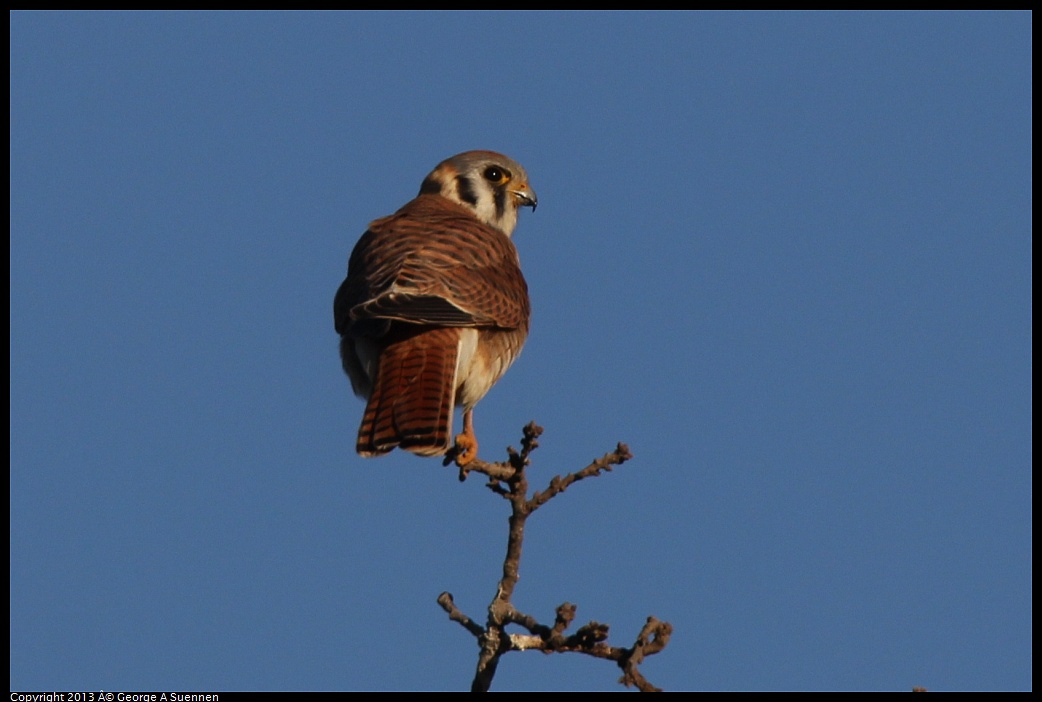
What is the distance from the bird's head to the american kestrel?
0.29 metres

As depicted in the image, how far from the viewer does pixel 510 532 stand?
3152 mm

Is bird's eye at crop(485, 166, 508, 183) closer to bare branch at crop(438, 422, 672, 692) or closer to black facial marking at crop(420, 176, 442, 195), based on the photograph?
black facial marking at crop(420, 176, 442, 195)

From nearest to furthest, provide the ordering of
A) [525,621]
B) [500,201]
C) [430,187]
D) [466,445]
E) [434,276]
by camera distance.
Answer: [525,621]
[466,445]
[434,276]
[500,201]
[430,187]

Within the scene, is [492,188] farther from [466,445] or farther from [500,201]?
[466,445]

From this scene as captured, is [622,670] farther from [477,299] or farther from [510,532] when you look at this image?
[477,299]

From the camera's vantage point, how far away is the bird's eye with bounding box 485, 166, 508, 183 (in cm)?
570

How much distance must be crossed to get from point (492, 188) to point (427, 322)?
1807 mm

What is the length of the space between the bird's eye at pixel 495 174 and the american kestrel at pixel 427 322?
0.37 meters

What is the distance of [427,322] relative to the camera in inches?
159

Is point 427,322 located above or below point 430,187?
below

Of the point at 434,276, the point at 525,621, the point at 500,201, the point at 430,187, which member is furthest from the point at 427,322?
the point at 430,187

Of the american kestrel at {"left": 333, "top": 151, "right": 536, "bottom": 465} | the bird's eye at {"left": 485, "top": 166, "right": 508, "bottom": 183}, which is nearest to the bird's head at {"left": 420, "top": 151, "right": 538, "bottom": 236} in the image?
the bird's eye at {"left": 485, "top": 166, "right": 508, "bottom": 183}
